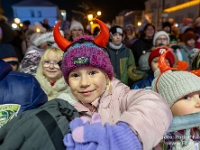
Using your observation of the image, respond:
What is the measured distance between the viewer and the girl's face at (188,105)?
154 centimetres

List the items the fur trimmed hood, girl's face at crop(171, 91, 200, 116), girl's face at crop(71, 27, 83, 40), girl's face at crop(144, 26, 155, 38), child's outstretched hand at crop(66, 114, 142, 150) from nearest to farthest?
child's outstretched hand at crop(66, 114, 142, 150), girl's face at crop(171, 91, 200, 116), the fur trimmed hood, girl's face at crop(71, 27, 83, 40), girl's face at crop(144, 26, 155, 38)

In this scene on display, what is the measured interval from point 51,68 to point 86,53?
151cm

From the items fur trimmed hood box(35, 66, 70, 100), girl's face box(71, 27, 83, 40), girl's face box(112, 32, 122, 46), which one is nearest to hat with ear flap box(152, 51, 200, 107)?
fur trimmed hood box(35, 66, 70, 100)

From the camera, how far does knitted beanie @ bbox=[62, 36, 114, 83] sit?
1.38 meters

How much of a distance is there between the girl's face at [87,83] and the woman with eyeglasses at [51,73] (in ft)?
4.22

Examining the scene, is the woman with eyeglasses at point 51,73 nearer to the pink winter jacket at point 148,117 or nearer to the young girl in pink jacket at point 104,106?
the young girl in pink jacket at point 104,106

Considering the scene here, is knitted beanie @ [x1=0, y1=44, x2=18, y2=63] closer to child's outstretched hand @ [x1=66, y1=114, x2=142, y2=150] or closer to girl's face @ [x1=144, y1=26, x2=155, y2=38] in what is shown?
child's outstretched hand @ [x1=66, y1=114, x2=142, y2=150]

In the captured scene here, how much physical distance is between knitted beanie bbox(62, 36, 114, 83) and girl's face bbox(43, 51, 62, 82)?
1.34 m

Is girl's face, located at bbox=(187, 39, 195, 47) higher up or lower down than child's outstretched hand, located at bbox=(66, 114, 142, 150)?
higher up

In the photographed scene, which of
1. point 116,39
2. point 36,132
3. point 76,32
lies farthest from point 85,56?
point 76,32

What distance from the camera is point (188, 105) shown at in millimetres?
1551

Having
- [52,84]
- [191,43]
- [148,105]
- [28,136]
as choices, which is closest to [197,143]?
[148,105]

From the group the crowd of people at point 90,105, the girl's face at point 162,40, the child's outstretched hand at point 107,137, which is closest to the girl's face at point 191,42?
the girl's face at point 162,40

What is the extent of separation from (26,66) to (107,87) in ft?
8.38
